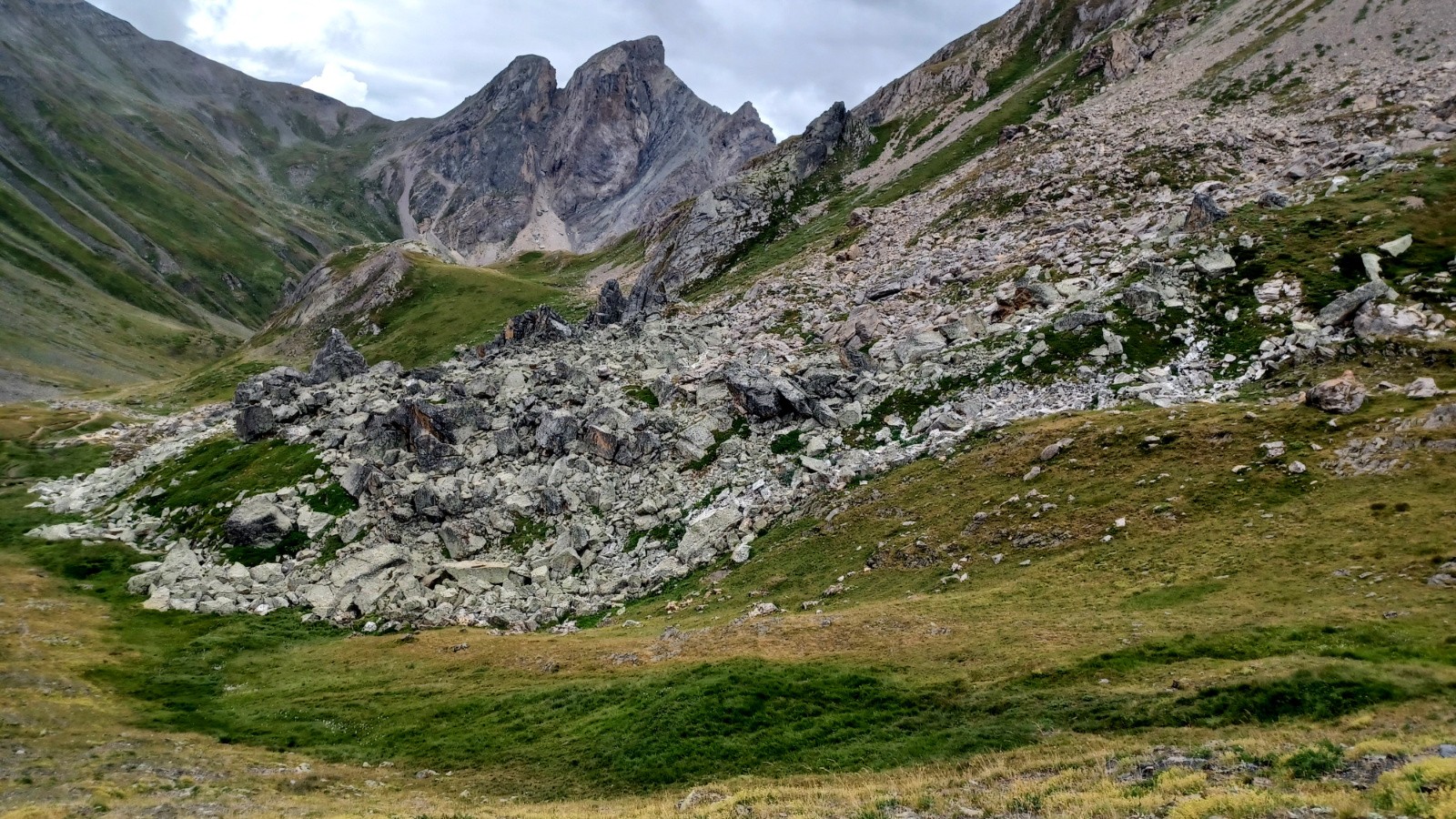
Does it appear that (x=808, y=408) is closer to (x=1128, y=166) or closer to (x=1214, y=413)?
(x=1214, y=413)

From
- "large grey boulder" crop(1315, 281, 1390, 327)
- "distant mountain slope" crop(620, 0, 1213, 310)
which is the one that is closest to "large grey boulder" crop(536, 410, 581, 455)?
"distant mountain slope" crop(620, 0, 1213, 310)

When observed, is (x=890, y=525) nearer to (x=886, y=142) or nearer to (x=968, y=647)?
(x=968, y=647)

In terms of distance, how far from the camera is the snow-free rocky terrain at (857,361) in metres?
45.7

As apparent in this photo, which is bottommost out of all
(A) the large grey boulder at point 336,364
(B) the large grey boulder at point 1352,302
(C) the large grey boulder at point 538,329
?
(B) the large grey boulder at point 1352,302

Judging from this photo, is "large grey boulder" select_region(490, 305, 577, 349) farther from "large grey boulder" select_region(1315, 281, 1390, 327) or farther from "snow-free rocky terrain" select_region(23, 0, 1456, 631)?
"large grey boulder" select_region(1315, 281, 1390, 327)

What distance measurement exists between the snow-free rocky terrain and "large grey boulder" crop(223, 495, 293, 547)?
9.2 inches

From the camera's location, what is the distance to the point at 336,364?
91375 millimetres

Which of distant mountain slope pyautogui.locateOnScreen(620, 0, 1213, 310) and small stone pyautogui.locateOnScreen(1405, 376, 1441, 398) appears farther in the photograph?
distant mountain slope pyautogui.locateOnScreen(620, 0, 1213, 310)

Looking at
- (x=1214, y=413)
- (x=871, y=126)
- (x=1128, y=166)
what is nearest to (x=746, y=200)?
(x=871, y=126)

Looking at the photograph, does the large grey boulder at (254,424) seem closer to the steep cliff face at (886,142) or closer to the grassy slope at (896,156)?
the steep cliff face at (886,142)

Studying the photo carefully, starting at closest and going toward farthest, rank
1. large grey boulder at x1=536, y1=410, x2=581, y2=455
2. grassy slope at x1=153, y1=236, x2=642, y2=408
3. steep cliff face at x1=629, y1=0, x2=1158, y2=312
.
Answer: large grey boulder at x1=536, y1=410, x2=581, y2=455
steep cliff face at x1=629, y1=0, x2=1158, y2=312
grassy slope at x1=153, y1=236, x2=642, y2=408

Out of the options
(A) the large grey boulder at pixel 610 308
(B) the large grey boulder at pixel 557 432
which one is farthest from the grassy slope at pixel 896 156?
(B) the large grey boulder at pixel 557 432

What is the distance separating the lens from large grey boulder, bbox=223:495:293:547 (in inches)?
2109

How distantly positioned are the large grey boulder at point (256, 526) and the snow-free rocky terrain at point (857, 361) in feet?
0.77
